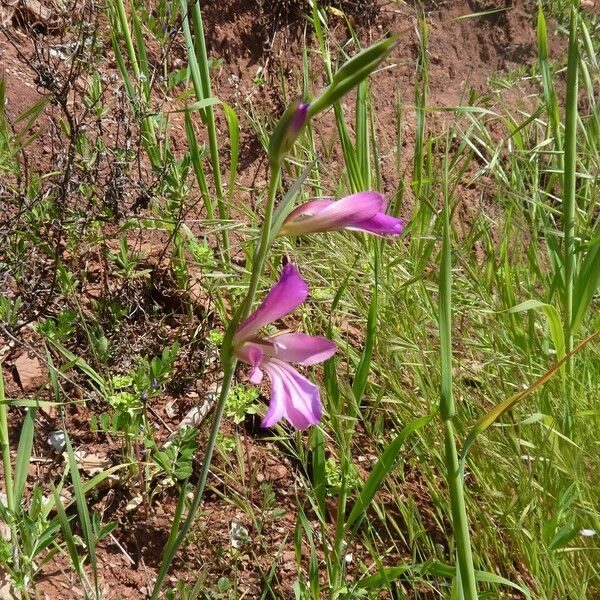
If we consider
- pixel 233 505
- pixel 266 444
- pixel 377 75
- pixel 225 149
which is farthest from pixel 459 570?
pixel 377 75

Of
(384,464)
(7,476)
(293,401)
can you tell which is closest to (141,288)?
(7,476)

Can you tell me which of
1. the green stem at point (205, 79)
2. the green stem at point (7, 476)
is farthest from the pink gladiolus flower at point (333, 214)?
the green stem at point (205, 79)

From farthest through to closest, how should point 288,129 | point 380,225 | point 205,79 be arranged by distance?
point 205,79
point 380,225
point 288,129

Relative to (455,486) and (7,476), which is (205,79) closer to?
(7,476)

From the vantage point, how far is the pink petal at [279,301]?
35.5 inches

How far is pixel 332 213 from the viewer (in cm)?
96

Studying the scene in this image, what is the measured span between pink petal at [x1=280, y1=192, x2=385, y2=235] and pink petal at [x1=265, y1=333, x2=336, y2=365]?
0.44 feet

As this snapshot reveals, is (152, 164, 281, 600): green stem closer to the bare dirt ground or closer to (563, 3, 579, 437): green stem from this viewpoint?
the bare dirt ground

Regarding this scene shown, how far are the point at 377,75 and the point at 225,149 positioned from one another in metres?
0.95

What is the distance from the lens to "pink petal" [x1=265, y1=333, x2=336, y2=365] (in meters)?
0.97

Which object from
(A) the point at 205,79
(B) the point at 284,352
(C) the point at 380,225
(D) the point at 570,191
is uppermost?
(A) the point at 205,79

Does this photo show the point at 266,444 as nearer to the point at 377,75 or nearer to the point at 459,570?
the point at 459,570

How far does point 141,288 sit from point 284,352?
1131mm

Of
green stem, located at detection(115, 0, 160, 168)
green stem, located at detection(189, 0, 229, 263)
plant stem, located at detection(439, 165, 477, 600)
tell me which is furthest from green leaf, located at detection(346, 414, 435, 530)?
green stem, located at detection(115, 0, 160, 168)
